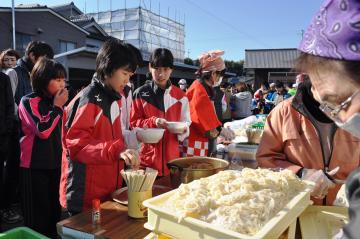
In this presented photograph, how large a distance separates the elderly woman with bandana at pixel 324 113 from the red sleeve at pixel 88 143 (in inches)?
33.4

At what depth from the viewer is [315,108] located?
5.24 ft

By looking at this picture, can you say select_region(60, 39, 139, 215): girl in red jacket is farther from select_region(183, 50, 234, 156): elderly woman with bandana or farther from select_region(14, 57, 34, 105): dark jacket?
select_region(14, 57, 34, 105): dark jacket

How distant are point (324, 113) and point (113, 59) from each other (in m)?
1.34

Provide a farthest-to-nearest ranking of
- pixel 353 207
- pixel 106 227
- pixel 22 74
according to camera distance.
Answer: pixel 22 74 < pixel 106 227 < pixel 353 207

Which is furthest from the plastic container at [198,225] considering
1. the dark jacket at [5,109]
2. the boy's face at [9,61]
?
the boy's face at [9,61]

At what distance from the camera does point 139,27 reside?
1576 inches

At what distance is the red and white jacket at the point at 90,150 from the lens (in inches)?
69.9

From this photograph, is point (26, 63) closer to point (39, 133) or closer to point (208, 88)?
point (39, 133)

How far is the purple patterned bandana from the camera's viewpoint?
695 mm

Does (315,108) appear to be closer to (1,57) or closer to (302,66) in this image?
(302,66)

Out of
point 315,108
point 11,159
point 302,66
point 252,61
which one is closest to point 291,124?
point 315,108

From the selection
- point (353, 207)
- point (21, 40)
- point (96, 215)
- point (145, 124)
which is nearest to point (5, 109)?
point (145, 124)

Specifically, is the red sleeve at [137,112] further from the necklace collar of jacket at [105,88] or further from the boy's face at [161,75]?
the necklace collar of jacket at [105,88]

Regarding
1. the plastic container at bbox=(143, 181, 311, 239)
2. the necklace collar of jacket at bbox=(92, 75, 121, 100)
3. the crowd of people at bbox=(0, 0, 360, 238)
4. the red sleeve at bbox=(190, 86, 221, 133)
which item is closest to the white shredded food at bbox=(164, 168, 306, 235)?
the plastic container at bbox=(143, 181, 311, 239)
